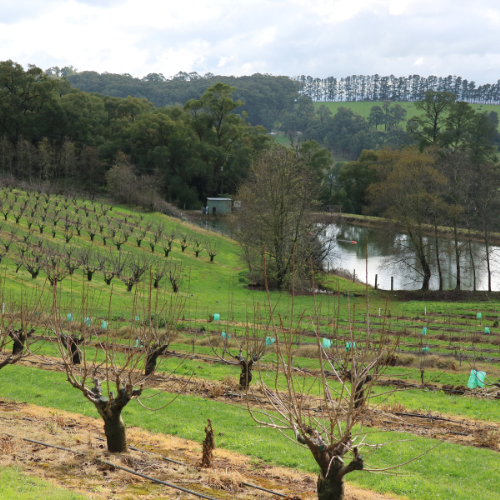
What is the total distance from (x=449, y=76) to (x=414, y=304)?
162m

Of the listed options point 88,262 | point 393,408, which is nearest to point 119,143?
point 88,262

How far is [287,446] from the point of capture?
10.2 m

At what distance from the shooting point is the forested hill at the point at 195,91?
5802 inches

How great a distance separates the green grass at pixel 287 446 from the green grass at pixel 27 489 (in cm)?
359

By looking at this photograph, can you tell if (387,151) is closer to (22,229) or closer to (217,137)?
(217,137)

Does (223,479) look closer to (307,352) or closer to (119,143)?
(307,352)

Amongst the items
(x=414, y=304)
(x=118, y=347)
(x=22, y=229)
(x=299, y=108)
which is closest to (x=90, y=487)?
(x=118, y=347)

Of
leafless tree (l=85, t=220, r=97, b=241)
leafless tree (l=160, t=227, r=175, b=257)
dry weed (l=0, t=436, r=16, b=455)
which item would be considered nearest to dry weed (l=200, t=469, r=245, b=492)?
dry weed (l=0, t=436, r=16, b=455)

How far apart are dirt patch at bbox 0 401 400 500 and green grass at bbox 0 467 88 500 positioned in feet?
0.77

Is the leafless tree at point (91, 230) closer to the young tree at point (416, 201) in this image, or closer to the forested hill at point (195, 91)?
the young tree at point (416, 201)

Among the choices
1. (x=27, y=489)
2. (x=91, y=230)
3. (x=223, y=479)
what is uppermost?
(x=91, y=230)

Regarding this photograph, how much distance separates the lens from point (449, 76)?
171125mm

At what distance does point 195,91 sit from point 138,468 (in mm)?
158449

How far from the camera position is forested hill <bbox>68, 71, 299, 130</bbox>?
14738cm
